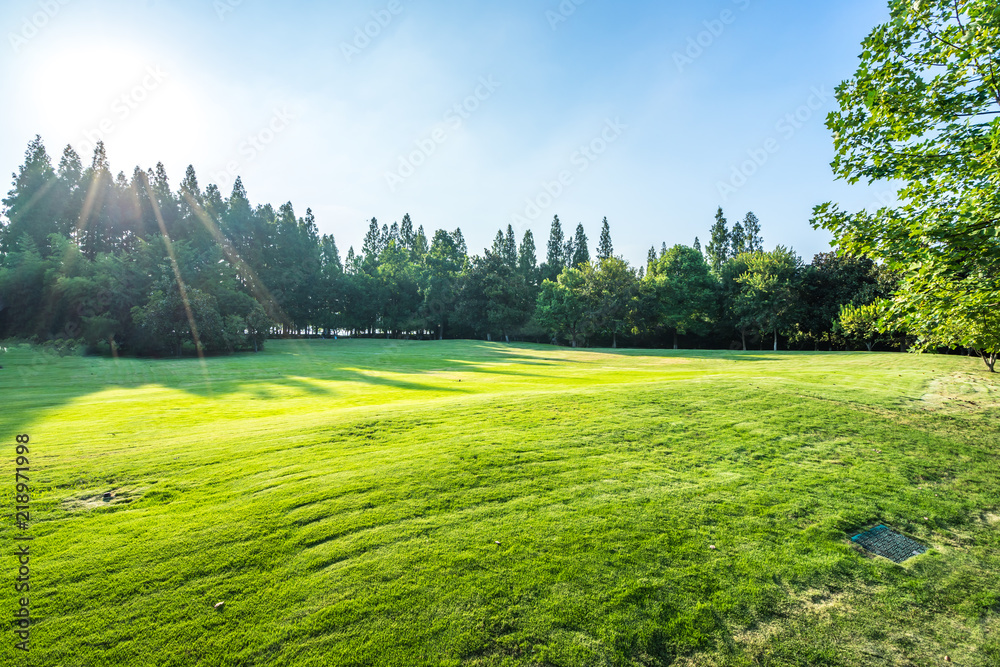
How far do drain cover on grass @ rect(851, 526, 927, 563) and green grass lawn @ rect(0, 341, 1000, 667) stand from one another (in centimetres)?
15

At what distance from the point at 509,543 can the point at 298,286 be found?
7310 centimetres

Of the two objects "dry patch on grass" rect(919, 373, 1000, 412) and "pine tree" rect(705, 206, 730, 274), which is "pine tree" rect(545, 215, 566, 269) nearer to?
"pine tree" rect(705, 206, 730, 274)

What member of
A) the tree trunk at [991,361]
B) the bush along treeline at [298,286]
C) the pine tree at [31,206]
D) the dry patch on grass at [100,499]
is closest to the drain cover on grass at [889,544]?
the dry patch on grass at [100,499]

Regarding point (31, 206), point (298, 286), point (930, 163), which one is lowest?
point (930, 163)

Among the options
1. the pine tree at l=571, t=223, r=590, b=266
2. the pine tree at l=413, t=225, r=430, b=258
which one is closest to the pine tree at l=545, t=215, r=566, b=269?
the pine tree at l=571, t=223, r=590, b=266

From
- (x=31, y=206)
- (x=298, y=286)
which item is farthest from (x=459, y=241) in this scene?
(x=31, y=206)

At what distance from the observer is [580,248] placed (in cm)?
9806

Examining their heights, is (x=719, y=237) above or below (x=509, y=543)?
above

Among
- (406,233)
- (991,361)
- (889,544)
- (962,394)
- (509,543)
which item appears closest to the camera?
(509,543)

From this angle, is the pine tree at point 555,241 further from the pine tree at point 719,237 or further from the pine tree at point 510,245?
the pine tree at point 719,237

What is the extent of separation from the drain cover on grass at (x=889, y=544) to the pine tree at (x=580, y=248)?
92.2 m

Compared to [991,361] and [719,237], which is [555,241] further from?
[991,361]

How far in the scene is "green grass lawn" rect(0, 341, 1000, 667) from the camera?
3.34 meters

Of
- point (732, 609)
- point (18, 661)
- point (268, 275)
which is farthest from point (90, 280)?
point (732, 609)
